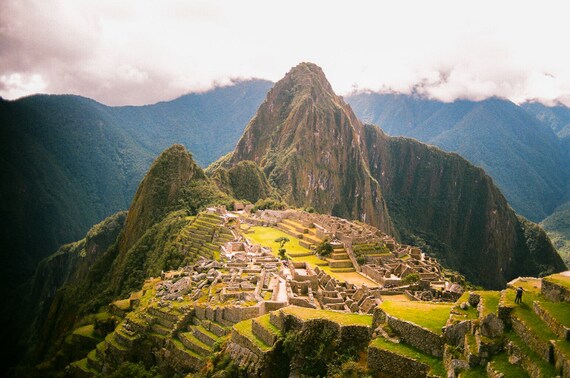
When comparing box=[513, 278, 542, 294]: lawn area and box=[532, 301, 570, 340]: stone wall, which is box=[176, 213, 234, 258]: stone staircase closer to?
box=[513, 278, 542, 294]: lawn area

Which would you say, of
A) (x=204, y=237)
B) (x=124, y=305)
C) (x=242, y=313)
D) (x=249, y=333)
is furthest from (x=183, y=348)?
(x=204, y=237)

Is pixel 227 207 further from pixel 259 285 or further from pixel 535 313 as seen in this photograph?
pixel 535 313

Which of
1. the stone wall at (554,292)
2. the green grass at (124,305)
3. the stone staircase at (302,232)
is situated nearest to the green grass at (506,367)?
the stone wall at (554,292)

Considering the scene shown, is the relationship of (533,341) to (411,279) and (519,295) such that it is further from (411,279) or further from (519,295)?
(411,279)

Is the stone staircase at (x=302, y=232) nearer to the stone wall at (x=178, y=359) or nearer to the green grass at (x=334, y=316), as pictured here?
the stone wall at (x=178, y=359)

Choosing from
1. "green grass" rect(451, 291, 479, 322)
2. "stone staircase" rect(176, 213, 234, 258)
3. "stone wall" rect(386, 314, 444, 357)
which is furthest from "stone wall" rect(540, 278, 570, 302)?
"stone staircase" rect(176, 213, 234, 258)
